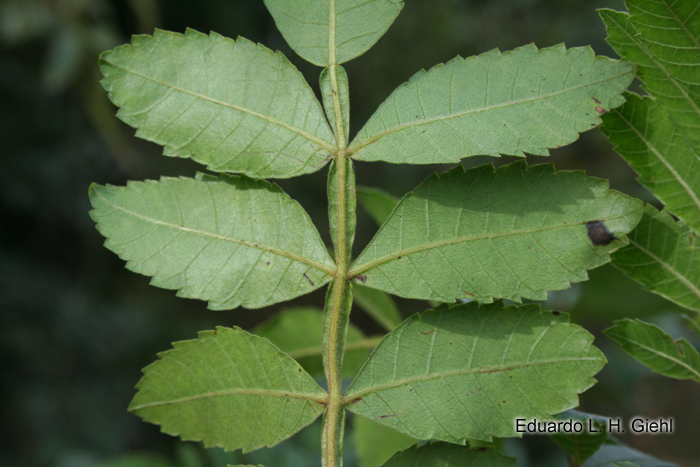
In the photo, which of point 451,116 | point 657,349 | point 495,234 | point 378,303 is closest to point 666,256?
point 657,349

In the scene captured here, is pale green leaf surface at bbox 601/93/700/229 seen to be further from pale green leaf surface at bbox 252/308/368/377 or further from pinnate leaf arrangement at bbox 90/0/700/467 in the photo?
pale green leaf surface at bbox 252/308/368/377

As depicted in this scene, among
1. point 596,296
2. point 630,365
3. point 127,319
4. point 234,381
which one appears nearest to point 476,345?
point 234,381

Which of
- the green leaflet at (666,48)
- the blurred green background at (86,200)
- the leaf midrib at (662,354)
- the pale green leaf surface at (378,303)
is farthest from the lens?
the blurred green background at (86,200)

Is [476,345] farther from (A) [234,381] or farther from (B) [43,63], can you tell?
(B) [43,63]

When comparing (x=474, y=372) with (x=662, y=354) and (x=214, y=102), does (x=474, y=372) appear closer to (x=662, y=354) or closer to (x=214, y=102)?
(x=662, y=354)

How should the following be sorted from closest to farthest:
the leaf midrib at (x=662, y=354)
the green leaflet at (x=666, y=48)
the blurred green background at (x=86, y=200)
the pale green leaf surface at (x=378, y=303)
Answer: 1. the green leaflet at (x=666, y=48)
2. the leaf midrib at (x=662, y=354)
3. the pale green leaf surface at (x=378, y=303)
4. the blurred green background at (x=86, y=200)

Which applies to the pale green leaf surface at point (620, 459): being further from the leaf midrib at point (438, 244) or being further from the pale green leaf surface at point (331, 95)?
the pale green leaf surface at point (331, 95)

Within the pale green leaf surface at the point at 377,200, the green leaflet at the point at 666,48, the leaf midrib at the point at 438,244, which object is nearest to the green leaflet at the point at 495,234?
the leaf midrib at the point at 438,244
